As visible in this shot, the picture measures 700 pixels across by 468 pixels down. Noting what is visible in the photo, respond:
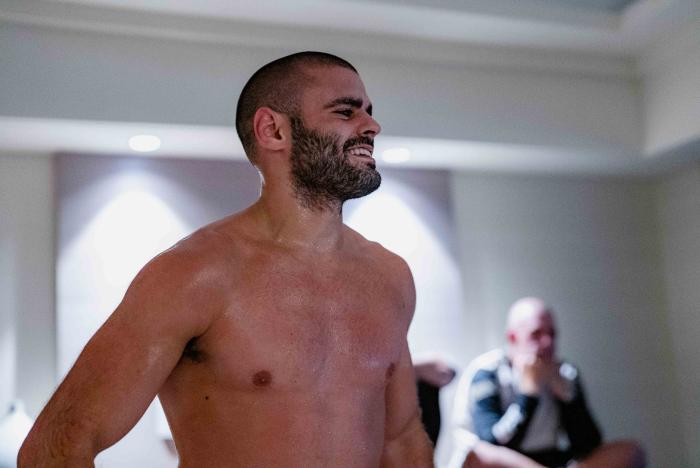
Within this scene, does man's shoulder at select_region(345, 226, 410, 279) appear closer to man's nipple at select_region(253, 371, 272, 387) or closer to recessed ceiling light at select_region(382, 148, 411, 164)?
man's nipple at select_region(253, 371, 272, 387)

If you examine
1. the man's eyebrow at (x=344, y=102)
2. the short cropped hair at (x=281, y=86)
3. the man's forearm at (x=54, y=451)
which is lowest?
the man's forearm at (x=54, y=451)

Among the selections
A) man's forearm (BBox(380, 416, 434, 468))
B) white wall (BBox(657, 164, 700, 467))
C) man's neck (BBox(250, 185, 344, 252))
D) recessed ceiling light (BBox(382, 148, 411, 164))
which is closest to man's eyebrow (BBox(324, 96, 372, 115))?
man's neck (BBox(250, 185, 344, 252))

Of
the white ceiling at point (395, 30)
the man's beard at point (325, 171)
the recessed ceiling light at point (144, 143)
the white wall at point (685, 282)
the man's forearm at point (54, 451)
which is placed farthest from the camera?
the white wall at point (685, 282)

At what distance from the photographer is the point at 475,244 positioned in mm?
4109

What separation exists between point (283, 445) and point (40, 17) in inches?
90.9

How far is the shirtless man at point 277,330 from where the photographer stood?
3.89ft

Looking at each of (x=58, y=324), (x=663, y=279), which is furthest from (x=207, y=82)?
(x=663, y=279)

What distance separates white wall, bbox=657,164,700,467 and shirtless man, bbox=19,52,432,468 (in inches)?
127

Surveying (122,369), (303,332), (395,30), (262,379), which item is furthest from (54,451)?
(395,30)

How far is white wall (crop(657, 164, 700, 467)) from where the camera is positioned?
4344 millimetres

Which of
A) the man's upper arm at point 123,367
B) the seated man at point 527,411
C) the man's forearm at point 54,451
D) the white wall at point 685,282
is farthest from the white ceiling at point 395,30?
the man's forearm at point 54,451

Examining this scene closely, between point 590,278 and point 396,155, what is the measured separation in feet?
4.61

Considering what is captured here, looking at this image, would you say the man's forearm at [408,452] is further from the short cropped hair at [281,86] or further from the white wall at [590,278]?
the white wall at [590,278]

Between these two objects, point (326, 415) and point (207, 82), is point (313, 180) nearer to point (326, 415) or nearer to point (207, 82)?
point (326, 415)
